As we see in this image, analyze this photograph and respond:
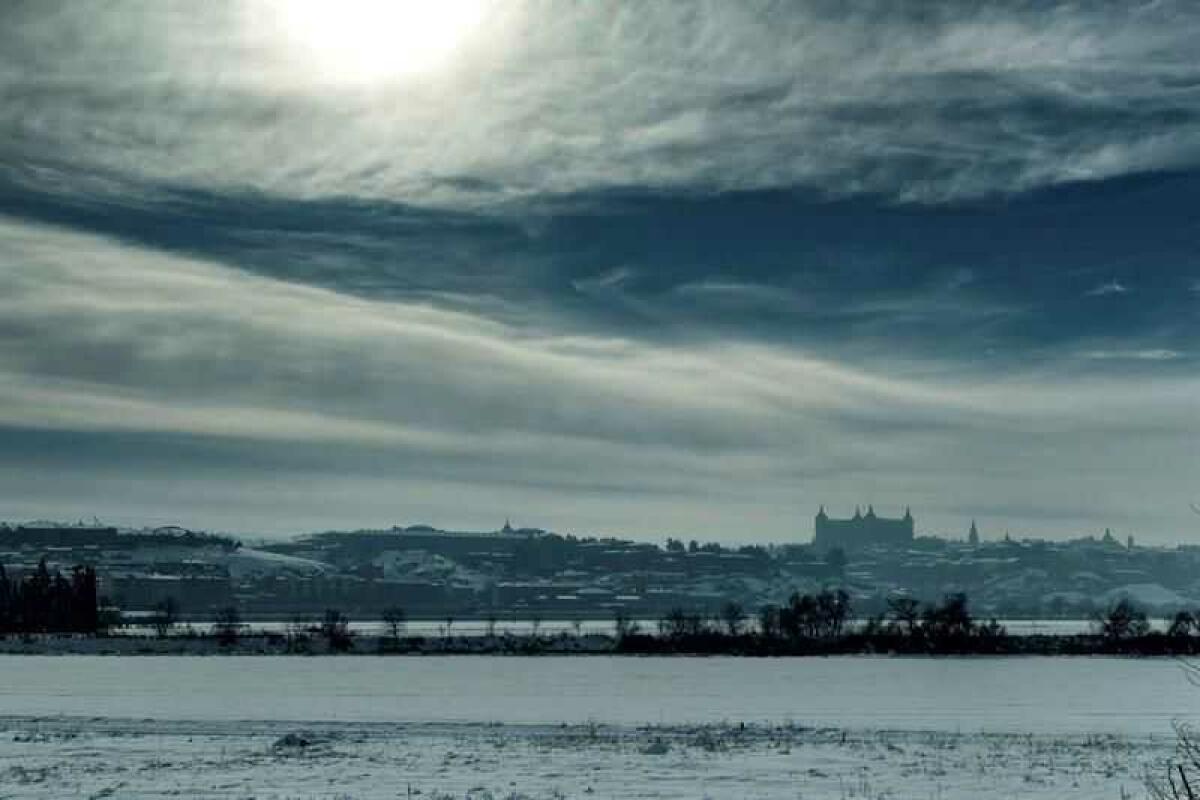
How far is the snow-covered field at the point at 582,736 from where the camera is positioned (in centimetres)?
3681

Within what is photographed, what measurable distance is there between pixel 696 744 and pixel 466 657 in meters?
137

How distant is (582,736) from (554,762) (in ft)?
34.7

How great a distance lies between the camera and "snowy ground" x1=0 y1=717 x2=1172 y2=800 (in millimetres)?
35562

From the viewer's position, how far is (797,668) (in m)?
139

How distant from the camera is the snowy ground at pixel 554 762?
117ft

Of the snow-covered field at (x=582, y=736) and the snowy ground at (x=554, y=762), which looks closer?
the snowy ground at (x=554, y=762)

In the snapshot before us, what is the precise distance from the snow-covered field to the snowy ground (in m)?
0.12

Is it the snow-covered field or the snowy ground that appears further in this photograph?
the snow-covered field

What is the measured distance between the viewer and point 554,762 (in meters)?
42.9

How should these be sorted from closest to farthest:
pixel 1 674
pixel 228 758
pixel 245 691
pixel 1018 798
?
pixel 1018 798 → pixel 228 758 → pixel 245 691 → pixel 1 674

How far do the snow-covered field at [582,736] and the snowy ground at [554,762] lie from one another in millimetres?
117

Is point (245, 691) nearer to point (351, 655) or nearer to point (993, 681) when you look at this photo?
point (993, 681)

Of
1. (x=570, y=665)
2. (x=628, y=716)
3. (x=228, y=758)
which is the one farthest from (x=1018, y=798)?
(x=570, y=665)

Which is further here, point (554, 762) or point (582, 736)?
point (582, 736)
